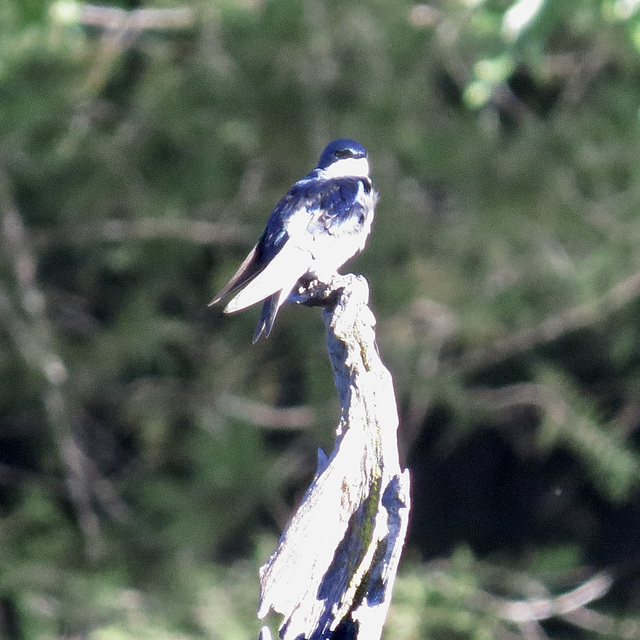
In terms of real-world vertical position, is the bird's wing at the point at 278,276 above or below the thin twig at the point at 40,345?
below

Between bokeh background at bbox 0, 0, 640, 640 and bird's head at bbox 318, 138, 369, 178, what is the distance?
4.39 ft

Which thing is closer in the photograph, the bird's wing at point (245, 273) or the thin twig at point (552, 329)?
the bird's wing at point (245, 273)

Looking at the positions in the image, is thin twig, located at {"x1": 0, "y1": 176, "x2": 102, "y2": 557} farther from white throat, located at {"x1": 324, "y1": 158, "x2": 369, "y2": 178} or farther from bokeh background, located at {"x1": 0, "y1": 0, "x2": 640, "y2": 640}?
white throat, located at {"x1": 324, "y1": 158, "x2": 369, "y2": 178}

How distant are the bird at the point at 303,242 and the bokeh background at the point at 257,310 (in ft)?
7.12

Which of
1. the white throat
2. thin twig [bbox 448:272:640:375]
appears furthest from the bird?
thin twig [bbox 448:272:640:375]

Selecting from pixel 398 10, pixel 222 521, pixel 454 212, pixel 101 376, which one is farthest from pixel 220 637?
pixel 398 10

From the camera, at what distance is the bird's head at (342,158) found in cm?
479

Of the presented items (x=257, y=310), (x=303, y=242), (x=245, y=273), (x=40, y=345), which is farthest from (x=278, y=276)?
(x=40, y=345)

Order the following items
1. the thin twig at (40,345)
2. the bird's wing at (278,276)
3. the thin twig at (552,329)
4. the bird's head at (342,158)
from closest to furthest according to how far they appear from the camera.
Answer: the bird's wing at (278,276), the bird's head at (342,158), the thin twig at (552,329), the thin twig at (40,345)

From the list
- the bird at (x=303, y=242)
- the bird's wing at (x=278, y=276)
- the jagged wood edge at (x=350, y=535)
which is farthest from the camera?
the bird at (x=303, y=242)

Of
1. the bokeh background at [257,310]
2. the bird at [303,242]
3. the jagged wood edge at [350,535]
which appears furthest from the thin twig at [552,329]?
the jagged wood edge at [350,535]

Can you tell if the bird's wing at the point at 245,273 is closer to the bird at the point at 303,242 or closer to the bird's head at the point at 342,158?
the bird at the point at 303,242

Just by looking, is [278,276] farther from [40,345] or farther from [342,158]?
[40,345]

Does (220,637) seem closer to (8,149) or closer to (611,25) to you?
(8,149)
